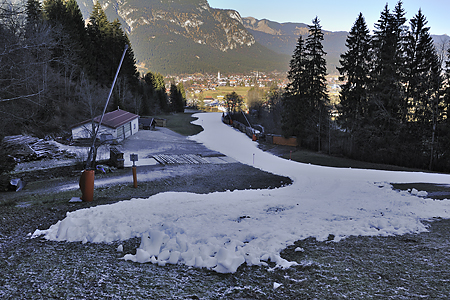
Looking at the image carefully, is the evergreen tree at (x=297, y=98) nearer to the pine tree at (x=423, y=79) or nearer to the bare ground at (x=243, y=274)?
the pine tree at (x=423, y=79)

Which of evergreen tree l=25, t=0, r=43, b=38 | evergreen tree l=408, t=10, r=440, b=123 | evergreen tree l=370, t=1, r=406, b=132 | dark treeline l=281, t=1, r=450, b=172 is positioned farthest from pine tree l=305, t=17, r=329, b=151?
evergreen tree l=25, t=0, r=43, b=38

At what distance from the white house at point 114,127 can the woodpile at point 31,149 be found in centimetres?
468

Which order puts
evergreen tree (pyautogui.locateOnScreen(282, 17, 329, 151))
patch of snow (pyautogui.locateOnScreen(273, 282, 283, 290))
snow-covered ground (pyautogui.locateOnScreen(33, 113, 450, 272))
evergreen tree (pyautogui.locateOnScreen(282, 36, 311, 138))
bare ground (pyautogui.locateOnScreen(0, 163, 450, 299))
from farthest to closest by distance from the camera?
1. evergreen tree (pyautogui.locateOnScreen(282, 36, 311, 138))
2. evergreen tree (pyautogui.locateOnScreen(282, 17, 329, 151))
3. snow-covered ground (pyautogui.locateOnScreen(33, 113, 450, 272))
4. patch of snow (pyautogui.locateOnScreen(273, 282, 283, 290))
5. bare ground (pyautogui.locateOnScreen(0, 163, 450, 299))

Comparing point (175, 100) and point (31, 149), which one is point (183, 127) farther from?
point (175, 100)

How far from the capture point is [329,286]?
4.12 metres

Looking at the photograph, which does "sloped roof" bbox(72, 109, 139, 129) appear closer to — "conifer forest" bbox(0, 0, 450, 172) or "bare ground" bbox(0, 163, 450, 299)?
"conifer forest" bbox(0, 0, 450, 172)

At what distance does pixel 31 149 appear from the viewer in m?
22.5

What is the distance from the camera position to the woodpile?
68.9 feet

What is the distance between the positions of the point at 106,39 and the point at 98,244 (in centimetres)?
6885

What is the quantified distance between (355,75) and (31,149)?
32.3 metres

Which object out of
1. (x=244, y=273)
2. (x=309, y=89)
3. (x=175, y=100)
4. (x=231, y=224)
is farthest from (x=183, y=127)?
(x=244, y=273)

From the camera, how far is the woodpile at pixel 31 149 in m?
21.0

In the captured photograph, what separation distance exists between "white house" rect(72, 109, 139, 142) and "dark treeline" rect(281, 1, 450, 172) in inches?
854

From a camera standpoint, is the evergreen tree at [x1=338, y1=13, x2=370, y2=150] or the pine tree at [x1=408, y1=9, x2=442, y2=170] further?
the evergreen tree at [x1=338, y1=13, x2=370, y2=150]
